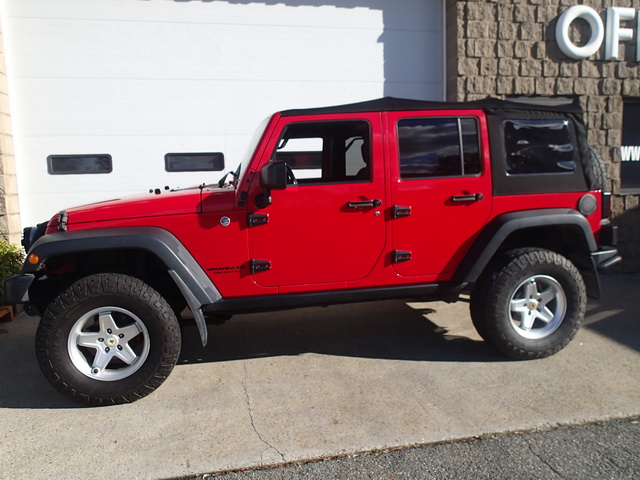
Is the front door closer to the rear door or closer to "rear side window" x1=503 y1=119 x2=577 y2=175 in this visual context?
the rear door

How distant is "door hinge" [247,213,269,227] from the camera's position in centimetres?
346

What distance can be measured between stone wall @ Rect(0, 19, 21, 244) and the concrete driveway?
56.7 inches

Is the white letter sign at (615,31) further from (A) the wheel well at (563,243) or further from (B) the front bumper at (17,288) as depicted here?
(B) the front bumper at (17,288)

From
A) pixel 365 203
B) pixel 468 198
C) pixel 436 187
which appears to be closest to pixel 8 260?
pixel 365 203

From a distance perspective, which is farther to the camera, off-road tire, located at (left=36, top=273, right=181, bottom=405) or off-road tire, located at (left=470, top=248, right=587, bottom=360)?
off-road tire, located at (left=470, top=248, right=587, bottom=360)

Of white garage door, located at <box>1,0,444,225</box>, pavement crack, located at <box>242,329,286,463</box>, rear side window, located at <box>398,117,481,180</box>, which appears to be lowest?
pavement crack, located at <box>242,329,286,463</box>

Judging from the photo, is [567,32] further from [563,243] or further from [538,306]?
[538,306]

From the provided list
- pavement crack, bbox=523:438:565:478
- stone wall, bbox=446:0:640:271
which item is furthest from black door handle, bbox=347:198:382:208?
stone wall, bbox=446:0:640:271

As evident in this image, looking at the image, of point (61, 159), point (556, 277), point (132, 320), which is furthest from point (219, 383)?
point (61, 159)

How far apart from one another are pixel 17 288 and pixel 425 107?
306 cm

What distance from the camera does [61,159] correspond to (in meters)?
5.97

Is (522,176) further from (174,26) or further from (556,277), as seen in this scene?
(174,26)

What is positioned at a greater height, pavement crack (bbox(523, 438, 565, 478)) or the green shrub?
the green shrub

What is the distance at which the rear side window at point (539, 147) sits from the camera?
3875mm
